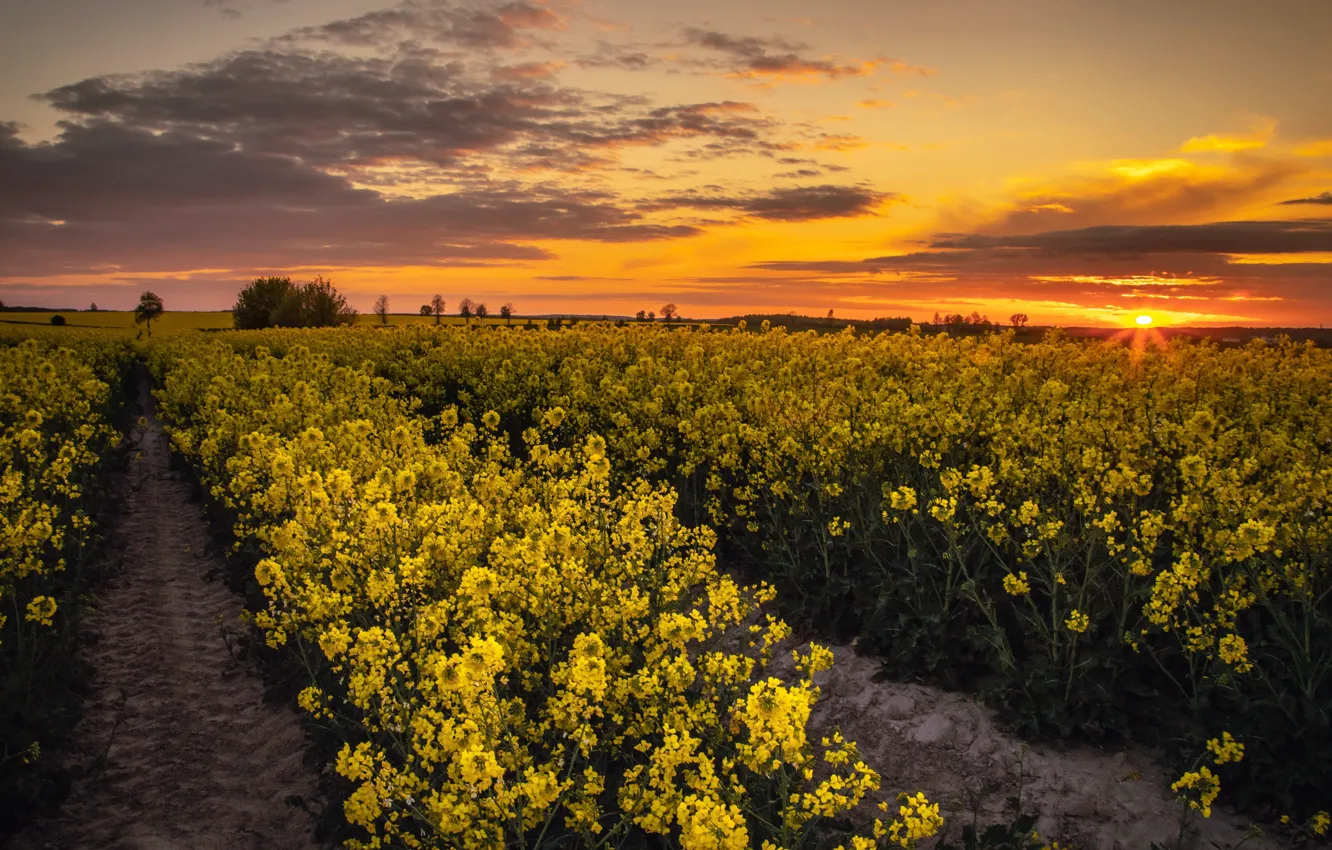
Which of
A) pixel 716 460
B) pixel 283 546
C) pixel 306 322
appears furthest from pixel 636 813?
pixel 306 322

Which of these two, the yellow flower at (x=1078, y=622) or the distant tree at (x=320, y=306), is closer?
the yellow flower at (x=1078, y=622)

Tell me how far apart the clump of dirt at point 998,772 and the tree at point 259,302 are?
93398 millimetres

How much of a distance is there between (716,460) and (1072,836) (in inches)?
252

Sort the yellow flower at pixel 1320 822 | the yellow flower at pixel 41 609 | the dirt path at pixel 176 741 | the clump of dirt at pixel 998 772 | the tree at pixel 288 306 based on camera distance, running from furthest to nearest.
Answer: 1. the tree at pixel 288 306
2. the yellow flower at pixel 41 609
3. the dirt path at pixel 176 741
4. the clump of dirt at pixel 998 772
5. the yellow flower at pixel 1320 822

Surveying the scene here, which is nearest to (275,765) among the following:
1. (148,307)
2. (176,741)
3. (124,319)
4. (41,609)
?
(176,741)

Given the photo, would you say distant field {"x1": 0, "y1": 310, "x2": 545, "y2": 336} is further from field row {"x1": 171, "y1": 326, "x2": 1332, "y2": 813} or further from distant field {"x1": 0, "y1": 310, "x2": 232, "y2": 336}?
field row {"x1": 171, "y1": 326, "x2": 1332, "y2": 813}

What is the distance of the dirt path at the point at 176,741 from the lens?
6246 millimetres

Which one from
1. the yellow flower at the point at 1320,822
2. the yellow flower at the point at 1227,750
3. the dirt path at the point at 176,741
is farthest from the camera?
the dirt path at the point at 176,741

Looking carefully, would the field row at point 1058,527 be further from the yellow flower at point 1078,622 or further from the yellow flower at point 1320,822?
the yellow flower at point 1320,822

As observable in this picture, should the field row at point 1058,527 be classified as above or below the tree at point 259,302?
below

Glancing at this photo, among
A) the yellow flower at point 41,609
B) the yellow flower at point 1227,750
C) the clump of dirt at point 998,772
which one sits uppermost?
the yellow flower at point 41,609

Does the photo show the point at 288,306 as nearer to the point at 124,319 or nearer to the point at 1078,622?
the point at 124,319

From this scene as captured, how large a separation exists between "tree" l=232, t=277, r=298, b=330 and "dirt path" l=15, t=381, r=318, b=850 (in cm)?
8701

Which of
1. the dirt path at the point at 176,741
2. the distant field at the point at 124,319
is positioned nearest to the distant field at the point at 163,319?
the distant field at the point at 124,319
